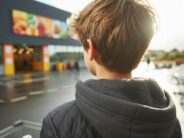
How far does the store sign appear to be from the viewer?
21172mm

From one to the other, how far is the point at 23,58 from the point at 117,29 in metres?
28.2

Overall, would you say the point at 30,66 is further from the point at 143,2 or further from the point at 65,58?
the point at 143,2

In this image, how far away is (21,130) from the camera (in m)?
2.86

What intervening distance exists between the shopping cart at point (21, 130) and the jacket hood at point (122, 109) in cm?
202

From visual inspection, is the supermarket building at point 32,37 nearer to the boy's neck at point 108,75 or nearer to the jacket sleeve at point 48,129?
the boy's neck at point 108,75

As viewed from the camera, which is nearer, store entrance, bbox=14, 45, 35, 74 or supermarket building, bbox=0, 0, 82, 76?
supermarket building, bbox=0, 0, 82, 76

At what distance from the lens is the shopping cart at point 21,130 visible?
2760 mm

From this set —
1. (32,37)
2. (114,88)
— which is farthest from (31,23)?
(114,88)

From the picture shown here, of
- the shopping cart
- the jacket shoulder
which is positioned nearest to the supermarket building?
the shopping cart

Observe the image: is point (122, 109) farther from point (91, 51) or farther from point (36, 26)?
point (36, 26)

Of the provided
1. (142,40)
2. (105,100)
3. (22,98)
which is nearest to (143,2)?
(142,40)

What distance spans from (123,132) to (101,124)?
9 cm

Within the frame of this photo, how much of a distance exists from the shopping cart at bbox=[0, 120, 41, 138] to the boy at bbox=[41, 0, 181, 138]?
1.98 m

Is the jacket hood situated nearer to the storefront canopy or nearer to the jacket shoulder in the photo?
the jacket shoulder
